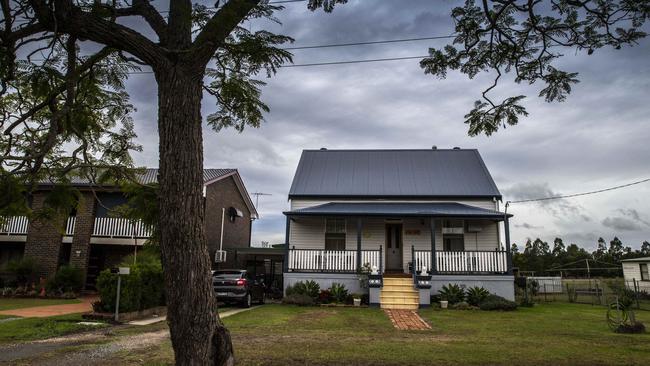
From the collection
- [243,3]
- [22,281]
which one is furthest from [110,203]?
[243,3]

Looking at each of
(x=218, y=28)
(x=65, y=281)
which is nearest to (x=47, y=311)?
(x=65, y=281)

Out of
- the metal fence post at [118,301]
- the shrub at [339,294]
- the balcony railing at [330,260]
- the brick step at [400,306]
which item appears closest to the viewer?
the metal fence post at [118,301]

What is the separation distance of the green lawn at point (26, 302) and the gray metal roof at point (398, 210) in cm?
927

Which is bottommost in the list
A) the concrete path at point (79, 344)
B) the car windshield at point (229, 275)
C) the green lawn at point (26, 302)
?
the concrete path at point (79, 344)

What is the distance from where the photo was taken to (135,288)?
1387 centimetres

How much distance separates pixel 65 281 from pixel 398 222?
48.5ft

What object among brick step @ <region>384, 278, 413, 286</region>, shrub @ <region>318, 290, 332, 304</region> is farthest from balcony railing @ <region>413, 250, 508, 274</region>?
shrub @ <region>318, 290, 332, 304</region>

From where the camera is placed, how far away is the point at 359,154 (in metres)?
25.5

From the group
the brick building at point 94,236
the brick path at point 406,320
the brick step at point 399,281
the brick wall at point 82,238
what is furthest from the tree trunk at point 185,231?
the brick wall at point 82,238

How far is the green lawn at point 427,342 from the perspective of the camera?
23.8 ft

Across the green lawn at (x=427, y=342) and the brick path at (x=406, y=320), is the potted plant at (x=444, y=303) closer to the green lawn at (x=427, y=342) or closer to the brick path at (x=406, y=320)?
the brick path at (x=406, y=320)

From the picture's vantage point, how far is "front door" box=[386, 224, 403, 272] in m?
21.3

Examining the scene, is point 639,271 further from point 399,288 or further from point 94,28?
point 94,28

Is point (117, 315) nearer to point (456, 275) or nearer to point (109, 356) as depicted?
point (109, 356)
